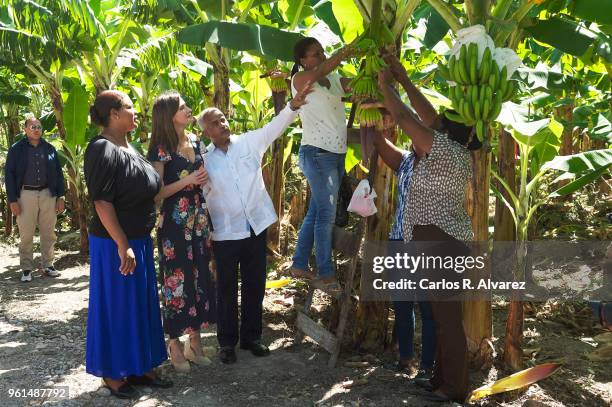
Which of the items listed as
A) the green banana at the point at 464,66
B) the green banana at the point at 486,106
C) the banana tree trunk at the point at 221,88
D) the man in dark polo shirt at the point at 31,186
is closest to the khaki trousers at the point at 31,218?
the man in dark polo shirt at the point at 31,186

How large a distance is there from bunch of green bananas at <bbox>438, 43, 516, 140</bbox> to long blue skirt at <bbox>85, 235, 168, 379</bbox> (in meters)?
1.90

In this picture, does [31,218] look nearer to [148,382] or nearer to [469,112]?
[148,382]

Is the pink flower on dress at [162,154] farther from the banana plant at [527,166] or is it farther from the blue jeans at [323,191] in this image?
the banana plant at [527,166]

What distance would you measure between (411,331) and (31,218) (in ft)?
15.4

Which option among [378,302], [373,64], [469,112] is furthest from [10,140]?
[469,112]

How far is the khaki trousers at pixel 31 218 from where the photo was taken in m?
6.64

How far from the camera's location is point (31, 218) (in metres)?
6.69

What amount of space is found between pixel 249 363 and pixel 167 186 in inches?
50.2

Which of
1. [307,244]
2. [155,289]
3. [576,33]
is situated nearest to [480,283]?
[307,244]

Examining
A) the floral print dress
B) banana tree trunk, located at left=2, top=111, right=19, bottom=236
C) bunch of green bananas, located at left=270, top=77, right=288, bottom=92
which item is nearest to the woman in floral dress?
the floral print dress

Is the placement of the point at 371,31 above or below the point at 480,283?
above

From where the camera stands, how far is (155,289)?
3566 mm

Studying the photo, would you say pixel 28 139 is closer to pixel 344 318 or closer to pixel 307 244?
pixel 307 244

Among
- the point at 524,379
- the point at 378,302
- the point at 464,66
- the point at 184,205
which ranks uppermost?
the point at 464,66
